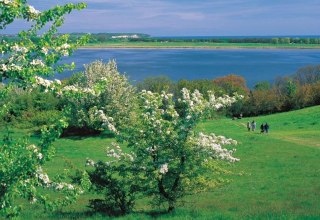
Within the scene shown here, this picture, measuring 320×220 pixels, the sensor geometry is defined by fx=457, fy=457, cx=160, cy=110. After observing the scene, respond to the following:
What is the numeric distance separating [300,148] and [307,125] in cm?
1676

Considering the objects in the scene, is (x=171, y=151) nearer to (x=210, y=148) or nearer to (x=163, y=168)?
(x=163, y=168)

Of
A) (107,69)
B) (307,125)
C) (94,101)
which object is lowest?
(307,125)

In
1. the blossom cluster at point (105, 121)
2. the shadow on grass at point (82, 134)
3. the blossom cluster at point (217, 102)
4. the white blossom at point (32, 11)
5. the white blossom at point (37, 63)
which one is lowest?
the shadow on grass at point (82, 134)

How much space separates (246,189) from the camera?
2498 centimetres

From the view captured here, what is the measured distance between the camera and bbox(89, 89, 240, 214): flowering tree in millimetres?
14750

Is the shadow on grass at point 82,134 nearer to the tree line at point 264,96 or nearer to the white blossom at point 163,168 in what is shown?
the tree line at point 264,96

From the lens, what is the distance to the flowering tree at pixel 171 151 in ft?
48.4

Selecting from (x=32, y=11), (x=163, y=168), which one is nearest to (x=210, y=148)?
(x=163, y=168)

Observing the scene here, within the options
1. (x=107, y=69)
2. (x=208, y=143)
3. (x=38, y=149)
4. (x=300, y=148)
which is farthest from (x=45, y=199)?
(x=107, y=69)

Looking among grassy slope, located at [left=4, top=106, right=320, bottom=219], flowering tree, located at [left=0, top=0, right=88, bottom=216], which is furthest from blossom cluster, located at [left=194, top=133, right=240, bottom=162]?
flowering tree, located at [left=0, top=0, right=88, bottom=216]

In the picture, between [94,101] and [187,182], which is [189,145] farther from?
[94,101]

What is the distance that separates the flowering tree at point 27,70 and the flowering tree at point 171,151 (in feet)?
19.9

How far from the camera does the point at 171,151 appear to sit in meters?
15.1

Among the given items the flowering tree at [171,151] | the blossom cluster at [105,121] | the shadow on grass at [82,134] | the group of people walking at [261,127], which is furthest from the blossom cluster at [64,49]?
the group of people walking at [261,127]
